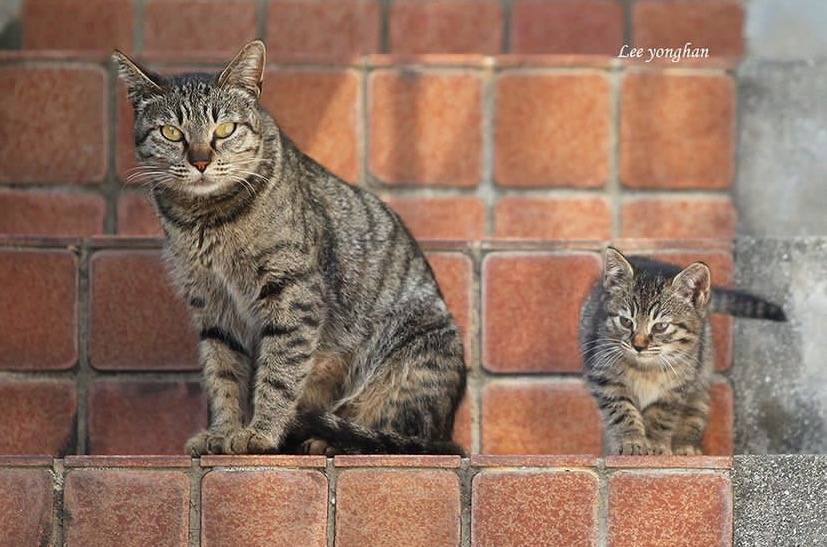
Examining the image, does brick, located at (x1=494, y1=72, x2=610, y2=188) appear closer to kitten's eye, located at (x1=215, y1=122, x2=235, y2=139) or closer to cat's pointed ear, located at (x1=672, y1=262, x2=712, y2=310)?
cat's pointed ear, located at (x1=672, y1=262, x2=712, y2=310)

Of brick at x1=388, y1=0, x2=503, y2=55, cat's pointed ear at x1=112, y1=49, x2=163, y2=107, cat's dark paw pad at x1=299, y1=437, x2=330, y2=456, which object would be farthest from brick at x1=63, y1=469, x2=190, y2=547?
brick at x1=388, y1=0, x2=503, y2=55

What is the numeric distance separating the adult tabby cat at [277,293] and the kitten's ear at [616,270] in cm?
48

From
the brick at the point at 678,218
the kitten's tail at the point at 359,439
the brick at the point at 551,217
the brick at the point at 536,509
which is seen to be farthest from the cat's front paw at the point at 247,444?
the brick at the point at 678,218

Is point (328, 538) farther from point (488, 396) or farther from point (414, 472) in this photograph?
point (488, 396)

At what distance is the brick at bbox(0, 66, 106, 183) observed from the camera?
518 cm

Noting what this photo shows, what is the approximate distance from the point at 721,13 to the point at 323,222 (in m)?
1.84

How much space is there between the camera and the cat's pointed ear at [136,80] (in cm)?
429

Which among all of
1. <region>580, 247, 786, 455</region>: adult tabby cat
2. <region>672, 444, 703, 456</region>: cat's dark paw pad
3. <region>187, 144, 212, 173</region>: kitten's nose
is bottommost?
<region>672, 444, 703, 456</region>: cat's dark paw pad

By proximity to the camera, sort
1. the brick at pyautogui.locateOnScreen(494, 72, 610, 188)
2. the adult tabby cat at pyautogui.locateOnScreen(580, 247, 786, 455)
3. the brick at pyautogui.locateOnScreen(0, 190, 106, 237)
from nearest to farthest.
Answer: the adult tabby cat at pyautogui.locateOnScreen(580, 247, 786, 455), the brick at pyautogui.locateOnScreen(0, 190, 106, 237), the brick at pyautogui.locateOnScreen(494, 72, 610, 188)

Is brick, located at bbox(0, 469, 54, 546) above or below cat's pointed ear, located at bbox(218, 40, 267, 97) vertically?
below

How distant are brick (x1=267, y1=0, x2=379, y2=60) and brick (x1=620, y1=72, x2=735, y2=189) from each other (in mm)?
908

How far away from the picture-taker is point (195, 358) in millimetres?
4711

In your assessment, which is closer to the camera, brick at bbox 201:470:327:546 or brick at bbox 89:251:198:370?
brick at bbox 201:470:327:546

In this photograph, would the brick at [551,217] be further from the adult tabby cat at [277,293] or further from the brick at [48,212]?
the brick at [48,212]
